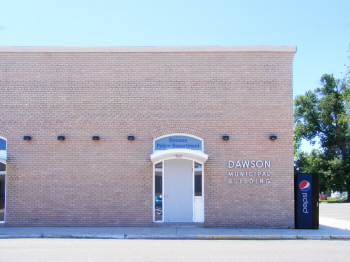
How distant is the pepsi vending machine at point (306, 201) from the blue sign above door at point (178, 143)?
12.9 ft

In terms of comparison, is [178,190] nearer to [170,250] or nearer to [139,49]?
[170,250]

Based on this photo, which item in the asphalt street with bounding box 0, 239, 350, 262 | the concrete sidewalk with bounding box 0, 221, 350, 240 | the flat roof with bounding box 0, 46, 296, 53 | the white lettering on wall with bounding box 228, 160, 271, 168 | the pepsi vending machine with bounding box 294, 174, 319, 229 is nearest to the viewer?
the asphalt street with bounding box 0, 239, 350, 262

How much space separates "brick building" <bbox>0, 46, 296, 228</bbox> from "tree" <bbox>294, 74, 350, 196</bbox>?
2958cm

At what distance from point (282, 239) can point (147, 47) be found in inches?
326

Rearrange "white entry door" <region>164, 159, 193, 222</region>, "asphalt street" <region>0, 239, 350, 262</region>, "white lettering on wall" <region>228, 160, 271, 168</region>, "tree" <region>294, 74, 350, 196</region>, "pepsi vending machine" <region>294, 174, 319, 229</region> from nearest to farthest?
"asphalt street" <region>0, 239, 350, 262</region> < "pepsi vending machine" <region>294, 174, 319, 229</region> < "white lettering on wall" <region>228, 160, 271, 168</region> < "white entry door" <region>164, 159, 193, 222</region> < "tree" <region>294, 74, 350, 196</region>

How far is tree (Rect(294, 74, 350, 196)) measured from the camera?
Result: 40812 millimetres

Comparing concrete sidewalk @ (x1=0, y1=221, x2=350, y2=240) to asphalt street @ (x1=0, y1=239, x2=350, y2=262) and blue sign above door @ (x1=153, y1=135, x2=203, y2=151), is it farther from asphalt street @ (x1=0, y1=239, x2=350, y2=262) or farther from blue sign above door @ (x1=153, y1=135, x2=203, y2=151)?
blue sign above door @ (x1=153, y1=135, x2=203, y2=151)

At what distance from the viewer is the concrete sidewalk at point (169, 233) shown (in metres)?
11.7

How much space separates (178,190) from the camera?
13797mm

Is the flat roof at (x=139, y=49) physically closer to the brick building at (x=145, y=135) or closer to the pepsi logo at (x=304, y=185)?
the brick building at (x=145, y=135)

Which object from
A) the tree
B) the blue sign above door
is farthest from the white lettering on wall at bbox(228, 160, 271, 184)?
the tree

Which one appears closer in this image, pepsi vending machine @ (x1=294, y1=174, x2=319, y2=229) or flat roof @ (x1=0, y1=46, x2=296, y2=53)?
pepsi vending machine @ (x1=294, y1=174, x2=319, y2=229)

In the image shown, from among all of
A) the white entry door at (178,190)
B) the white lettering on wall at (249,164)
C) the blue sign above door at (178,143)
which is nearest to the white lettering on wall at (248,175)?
the white lettering on wall at (249,164)

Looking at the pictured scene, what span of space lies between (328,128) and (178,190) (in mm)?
35016
